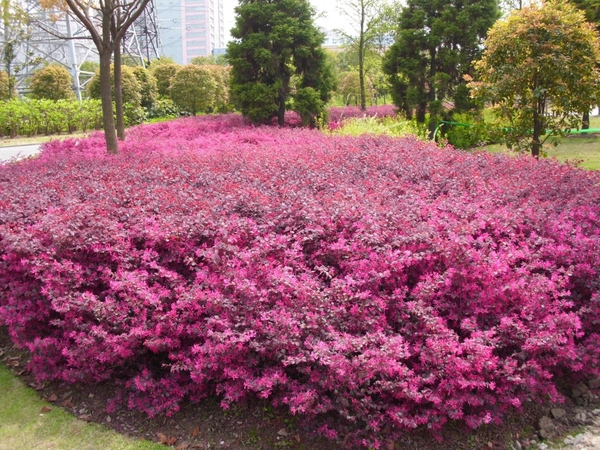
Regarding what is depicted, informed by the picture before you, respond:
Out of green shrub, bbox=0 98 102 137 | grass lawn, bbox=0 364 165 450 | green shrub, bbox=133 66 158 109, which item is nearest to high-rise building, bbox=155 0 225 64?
green shrub, bbox=133 66 158 109

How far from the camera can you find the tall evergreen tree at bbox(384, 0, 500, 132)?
11797 millimetres

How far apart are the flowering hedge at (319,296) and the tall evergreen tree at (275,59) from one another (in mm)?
8288

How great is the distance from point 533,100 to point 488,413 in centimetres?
511

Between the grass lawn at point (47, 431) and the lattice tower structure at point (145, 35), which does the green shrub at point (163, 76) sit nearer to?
the lattice tower structure at point (145, 35)

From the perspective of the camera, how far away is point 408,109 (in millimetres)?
13570

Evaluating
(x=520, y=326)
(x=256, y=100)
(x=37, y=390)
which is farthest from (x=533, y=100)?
(x=256, y=100)

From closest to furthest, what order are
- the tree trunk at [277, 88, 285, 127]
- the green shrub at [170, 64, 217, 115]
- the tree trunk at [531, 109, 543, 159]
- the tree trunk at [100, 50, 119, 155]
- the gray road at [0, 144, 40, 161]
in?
1. the tree trunk at [531, 109, 543, 159]
2. the tree trunk at [100, 50, 119, 155]
3. the tree trunk at [277, 88, 285, 127]
4. the gray road at [0, 144, 40, 161]
5. the green shrub at [170, 64, 217, 115]

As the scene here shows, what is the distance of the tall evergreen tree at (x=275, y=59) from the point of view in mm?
11547

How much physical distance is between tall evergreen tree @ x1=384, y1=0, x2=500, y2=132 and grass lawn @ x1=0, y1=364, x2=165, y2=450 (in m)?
11.2

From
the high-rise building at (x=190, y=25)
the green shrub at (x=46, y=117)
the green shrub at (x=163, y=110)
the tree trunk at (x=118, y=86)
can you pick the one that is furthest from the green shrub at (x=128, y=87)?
the high-rise building at (x=190, y=25)

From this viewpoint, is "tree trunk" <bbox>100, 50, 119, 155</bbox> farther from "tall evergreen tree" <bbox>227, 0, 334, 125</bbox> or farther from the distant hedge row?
the distant hedge row

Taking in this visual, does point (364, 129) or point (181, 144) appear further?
point (364, 129)

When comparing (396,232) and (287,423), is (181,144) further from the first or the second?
(287,423)

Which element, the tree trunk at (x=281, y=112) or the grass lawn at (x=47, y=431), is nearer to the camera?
the grass lawn at (x=47, y=431)
